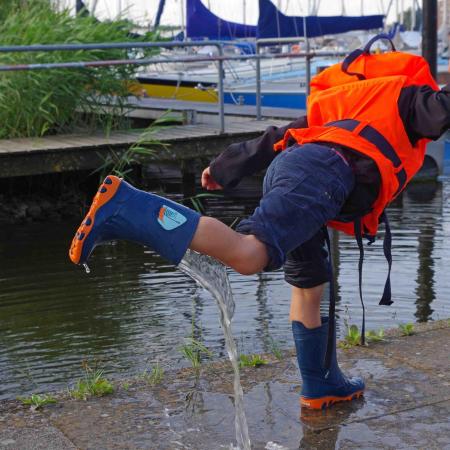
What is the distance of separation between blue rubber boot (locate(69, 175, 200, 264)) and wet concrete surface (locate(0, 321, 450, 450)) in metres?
0.71

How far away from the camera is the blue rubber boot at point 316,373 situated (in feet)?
12.4

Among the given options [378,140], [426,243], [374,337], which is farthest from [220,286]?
[426,243]

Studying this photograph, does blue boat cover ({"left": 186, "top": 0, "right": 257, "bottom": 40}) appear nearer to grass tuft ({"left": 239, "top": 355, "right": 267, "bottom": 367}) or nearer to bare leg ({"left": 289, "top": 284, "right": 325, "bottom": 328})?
grass tuft ({"left": 239, "top": 355, "right": 267, "bottom": 367})

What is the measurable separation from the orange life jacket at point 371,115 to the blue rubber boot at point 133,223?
2.11ft

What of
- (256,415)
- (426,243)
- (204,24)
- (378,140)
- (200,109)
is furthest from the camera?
(204,24)

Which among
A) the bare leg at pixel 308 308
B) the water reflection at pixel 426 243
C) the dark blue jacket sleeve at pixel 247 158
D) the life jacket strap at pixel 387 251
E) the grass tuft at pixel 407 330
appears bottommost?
the water reflection at pixel 426 243

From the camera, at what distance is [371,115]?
354cm

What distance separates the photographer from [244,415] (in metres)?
3.52

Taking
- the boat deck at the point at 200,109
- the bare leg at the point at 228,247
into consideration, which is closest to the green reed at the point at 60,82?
the boat deck at the point at 200,109

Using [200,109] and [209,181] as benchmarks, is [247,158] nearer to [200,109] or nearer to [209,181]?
[209,181]

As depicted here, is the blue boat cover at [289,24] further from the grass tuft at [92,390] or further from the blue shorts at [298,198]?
the blue shorts at [298,198]

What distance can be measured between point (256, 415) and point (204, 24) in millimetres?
17587

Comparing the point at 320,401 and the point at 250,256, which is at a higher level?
the point at 250,256

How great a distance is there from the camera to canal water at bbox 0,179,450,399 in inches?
208
